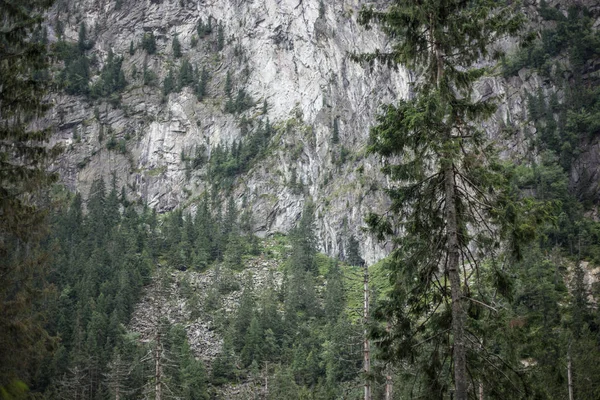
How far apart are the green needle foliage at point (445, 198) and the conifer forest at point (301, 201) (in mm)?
60

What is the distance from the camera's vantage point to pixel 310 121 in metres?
127

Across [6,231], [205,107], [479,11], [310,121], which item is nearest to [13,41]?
[6,231]

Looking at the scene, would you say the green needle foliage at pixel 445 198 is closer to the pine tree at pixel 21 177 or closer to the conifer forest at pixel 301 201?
the conifer forest at pixel 301 201

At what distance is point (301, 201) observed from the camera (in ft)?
390

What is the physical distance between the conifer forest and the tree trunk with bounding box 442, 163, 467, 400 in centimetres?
5

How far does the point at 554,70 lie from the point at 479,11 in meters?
117

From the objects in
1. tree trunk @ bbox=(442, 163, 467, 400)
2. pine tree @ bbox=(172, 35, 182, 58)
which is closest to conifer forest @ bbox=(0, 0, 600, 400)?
tree trunk @ bbox=(442, 163, 467, 400)

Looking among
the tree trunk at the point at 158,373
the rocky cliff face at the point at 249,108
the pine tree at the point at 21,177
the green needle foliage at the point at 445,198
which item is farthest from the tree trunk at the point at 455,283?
the rocky cliff face at the point at 249,108

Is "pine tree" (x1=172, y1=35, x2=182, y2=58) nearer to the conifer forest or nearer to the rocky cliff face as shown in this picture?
the rocky cliff face

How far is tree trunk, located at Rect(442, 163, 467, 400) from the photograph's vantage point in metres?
10.8

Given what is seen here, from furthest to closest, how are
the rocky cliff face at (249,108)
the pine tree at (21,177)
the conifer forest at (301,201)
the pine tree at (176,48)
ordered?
the pine tree at (176,48) → the rocky cliff face at (249,108) → the pine tree at (21,177) → the conifer forest at (301,201)

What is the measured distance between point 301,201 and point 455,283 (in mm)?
107501

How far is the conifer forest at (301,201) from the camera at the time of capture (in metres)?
11.9

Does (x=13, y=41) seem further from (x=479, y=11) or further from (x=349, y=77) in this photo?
(x=349, y=77)
